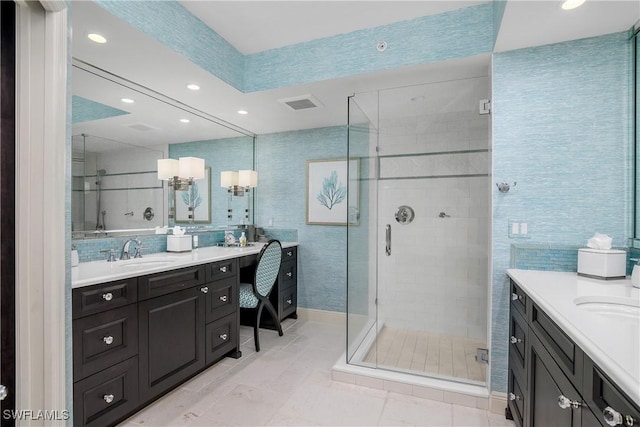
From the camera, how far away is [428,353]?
268 centimetres

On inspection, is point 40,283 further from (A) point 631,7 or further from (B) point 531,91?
(A) point 631,7

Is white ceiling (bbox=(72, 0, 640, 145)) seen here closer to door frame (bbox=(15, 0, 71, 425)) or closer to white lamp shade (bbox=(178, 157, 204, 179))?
white lamp shade (bbox=(178, 157, 204, 179))

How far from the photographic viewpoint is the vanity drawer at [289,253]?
3.42m

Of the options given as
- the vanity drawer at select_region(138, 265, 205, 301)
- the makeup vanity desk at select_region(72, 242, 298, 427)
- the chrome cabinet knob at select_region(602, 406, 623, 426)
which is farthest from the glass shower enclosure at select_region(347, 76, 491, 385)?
the chrome cabinet knob at select_region(602, 406, 623, 426)

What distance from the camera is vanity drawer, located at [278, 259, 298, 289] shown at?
11.0ft

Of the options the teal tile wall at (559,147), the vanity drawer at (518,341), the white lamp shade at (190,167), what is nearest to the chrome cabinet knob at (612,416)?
the vanity drawer at (518,341)

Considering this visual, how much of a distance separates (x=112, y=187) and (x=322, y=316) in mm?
2506

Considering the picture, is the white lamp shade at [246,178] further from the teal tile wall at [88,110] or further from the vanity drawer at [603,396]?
the vanity drawer at [603,396]

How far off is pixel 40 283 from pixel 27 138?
0.48 m

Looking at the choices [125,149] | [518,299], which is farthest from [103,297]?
[518,299]

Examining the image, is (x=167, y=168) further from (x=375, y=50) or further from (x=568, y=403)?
(x=568, y=403)

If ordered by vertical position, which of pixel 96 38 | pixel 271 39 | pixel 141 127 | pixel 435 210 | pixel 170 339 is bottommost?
pixel 170 339

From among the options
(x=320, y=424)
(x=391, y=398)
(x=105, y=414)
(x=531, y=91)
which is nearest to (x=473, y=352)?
(x=391, y=398)

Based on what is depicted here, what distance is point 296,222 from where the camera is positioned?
12.3 feet
